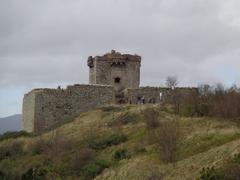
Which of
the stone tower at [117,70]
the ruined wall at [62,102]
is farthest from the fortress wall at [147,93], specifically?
the stone tower at [117,70]

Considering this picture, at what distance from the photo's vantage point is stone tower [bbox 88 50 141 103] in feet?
159

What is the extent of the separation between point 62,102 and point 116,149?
13451 mm

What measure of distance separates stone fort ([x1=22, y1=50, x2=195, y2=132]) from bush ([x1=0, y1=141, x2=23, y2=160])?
205 inches

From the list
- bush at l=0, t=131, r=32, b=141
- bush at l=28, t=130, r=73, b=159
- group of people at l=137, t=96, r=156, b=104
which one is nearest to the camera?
bush at l=28, t=130, r=73, b=159

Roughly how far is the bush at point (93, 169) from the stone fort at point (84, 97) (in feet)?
43.8

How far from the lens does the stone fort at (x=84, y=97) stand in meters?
43.8

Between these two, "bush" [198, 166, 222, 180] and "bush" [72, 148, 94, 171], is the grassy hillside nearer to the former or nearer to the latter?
"bush" [72, 148, 94, 171]

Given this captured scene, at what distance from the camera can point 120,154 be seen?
1194 inches

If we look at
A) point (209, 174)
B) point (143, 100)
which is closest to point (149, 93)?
point (143, 100)

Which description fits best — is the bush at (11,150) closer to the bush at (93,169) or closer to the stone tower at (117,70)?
the bush at (93,169)

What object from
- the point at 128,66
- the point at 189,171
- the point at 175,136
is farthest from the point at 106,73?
the point at 189,171

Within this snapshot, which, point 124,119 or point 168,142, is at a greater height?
point 124,119

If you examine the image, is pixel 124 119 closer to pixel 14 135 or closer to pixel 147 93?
pixel 147 93

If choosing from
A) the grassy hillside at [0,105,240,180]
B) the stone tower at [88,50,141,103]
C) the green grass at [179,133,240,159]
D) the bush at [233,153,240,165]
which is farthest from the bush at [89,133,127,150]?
the stone tower at [88,50,141,103]
